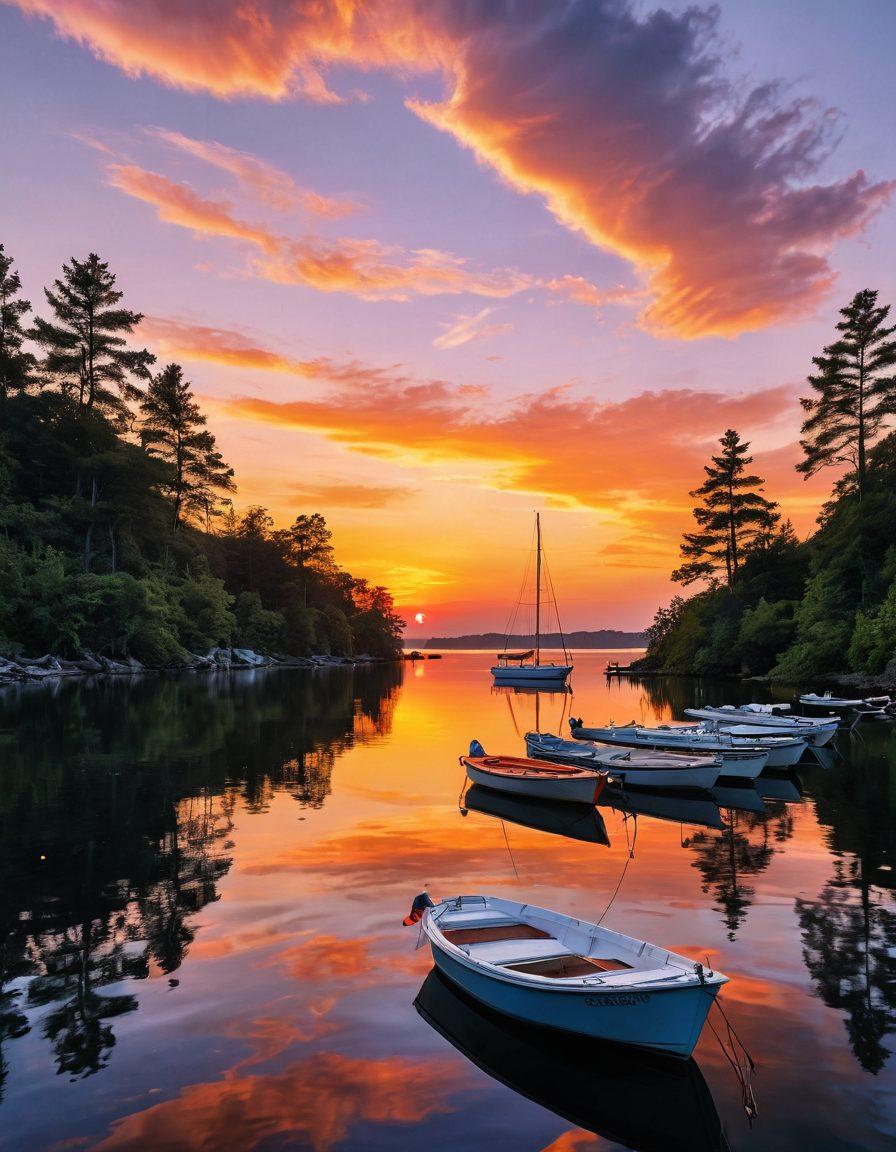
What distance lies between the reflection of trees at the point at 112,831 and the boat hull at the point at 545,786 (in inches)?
218

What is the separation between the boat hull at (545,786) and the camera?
75.9 ft

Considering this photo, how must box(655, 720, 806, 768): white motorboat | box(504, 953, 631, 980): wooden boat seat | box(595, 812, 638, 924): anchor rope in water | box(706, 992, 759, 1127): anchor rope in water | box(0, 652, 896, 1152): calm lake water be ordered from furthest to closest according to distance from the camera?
box(655, 720, 806, 768): white motorboat, box(595, 812, 638, 924): anchor rope in water, box(504, 953, 631, 980): wooden boat seat, box(706, 992, 759, 1127): anchor rope in water, box(0, 652, 896, 1152): calm lake water

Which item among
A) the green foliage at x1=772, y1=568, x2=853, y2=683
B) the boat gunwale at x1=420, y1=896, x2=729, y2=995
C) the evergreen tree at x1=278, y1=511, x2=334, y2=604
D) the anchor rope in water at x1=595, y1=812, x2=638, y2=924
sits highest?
the evergreen tree at x1=278, y1=511, x2=334, y2=604

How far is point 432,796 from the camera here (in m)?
25.7

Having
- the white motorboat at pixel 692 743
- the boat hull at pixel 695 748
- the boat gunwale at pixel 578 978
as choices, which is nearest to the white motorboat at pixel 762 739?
the white motorboat at pixel 692 743

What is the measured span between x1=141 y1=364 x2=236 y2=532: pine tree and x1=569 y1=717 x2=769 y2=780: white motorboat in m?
78.8

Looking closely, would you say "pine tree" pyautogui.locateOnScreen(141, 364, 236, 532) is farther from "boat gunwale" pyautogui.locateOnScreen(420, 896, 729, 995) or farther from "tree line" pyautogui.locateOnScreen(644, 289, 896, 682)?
"boat gunwale" pyautogui.locateOnScreen(420, 896, 729, 995)

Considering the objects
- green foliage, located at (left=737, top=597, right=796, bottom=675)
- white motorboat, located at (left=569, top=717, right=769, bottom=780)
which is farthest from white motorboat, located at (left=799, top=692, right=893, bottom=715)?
green foliage, located at (left=737, top=597, right=796, bottom=675)

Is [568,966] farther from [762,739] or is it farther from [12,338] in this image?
[12,338]

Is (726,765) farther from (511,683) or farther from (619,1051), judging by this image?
(511,683)

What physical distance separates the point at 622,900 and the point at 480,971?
6.38 meters

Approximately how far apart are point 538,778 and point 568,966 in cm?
1466

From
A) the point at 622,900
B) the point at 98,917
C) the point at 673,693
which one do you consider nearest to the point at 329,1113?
the point at 98,917

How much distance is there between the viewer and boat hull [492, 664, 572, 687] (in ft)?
299
